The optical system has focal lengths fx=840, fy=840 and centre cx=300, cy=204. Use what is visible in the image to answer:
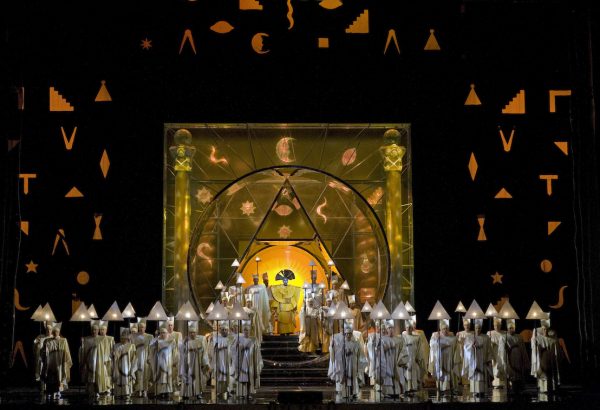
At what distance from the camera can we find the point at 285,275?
24797 millimetres

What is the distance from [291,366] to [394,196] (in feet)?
14.1

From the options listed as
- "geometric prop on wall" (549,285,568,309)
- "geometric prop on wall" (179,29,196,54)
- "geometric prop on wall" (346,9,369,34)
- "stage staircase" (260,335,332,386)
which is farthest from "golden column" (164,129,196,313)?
"geometric prop on wall" (549,285,568,309)

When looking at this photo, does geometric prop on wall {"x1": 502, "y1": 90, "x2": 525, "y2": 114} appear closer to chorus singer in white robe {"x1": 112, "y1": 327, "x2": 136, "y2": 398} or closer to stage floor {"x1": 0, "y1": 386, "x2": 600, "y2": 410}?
stage floor {"x1": 0, "y1": 386, "x2": 600, "y2": 410}

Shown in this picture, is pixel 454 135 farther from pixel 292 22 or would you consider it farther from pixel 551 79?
pixel 292 22

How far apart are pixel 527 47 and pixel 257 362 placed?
29.5 feet

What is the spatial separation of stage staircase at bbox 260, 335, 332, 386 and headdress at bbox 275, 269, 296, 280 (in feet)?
16.9

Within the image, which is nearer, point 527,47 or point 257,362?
point 257,362

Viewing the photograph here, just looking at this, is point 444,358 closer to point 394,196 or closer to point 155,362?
point 394,196

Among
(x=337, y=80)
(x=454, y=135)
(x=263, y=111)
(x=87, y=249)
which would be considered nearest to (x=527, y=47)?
(x=454, y=135)

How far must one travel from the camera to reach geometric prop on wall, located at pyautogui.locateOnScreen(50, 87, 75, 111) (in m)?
17.9

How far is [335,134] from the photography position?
18672 millimetres

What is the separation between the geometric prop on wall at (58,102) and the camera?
706 inches

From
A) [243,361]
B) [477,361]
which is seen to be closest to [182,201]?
[243,361]

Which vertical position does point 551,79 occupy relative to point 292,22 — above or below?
below
